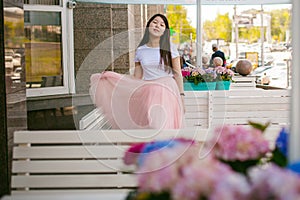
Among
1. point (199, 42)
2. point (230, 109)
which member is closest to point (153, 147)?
point (230, 109)

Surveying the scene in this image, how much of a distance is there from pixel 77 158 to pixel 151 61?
1.77m

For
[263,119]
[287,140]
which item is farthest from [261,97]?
[287,140]

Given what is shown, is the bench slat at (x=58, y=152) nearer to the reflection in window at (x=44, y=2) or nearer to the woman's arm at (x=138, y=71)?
the woman's arm at (x=138, y=71)

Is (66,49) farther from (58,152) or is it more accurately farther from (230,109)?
(58,152)

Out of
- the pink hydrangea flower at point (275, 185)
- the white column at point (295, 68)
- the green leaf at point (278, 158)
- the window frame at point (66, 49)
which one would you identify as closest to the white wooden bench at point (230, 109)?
the window frame at point (66, 49)

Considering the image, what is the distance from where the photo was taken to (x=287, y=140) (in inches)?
81.1

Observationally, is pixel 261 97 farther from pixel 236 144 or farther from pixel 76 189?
pixel 236 144

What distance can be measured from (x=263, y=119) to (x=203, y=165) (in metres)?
5.63

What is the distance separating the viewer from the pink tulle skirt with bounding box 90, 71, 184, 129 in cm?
509

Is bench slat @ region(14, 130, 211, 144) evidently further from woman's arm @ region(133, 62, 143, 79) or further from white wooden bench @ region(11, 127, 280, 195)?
woman's arm @ region(133, 62, 143, 79)

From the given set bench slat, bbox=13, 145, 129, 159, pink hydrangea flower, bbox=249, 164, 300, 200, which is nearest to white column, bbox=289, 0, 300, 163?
pink hydrangea flower, bbox=249, 164, 300, 200

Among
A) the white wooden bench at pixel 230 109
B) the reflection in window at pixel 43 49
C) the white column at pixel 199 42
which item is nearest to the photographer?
the white wooden bench at pixel 230 109

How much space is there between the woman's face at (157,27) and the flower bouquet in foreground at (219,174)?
3455 millimetres

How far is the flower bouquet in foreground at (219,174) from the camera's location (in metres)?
1.41
